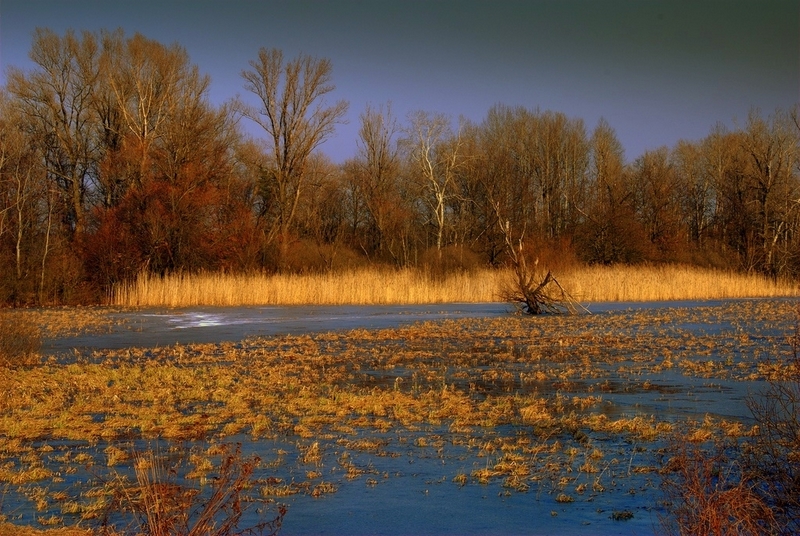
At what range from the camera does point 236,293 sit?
105 feet

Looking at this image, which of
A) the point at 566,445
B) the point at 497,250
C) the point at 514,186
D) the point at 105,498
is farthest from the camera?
the point at 514,186

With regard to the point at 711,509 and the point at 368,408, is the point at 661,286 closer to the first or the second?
the point at 368,408

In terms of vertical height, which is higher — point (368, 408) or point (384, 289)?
point (384, 289)

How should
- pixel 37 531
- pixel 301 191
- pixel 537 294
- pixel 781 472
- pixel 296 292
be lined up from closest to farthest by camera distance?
pixel 37 531 < pixel 781 472 < pixel 537 294 < pixel 296 292 < pixel 301 191

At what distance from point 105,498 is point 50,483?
2.37ft

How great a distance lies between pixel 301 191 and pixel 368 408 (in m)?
44.3

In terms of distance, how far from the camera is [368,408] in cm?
997

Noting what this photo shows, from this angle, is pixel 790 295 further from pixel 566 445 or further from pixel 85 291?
pixel 566 445

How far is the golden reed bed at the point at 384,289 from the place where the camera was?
105 ft

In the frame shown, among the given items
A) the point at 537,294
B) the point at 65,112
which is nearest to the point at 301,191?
the point at 65,112

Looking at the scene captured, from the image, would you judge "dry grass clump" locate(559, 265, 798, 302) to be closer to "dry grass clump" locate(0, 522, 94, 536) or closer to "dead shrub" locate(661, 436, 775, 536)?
"dead shrub" locate(661, 436, 775, 536)

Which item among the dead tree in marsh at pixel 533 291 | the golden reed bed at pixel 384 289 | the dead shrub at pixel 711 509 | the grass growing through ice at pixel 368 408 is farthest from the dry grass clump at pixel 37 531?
the golden reed bed at pixel 384 289

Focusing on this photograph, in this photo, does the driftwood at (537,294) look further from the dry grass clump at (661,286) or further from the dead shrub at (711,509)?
the dead shrub at (711,509)

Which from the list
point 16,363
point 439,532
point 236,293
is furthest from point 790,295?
point 439,532
